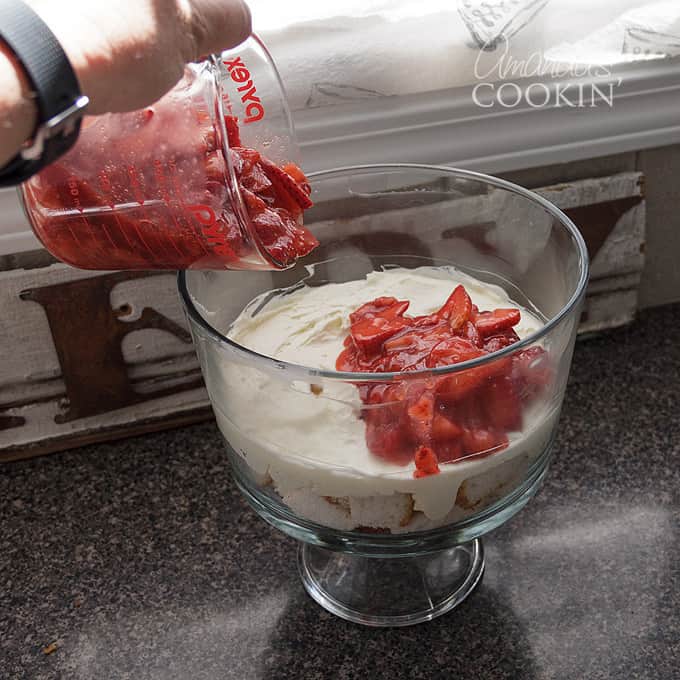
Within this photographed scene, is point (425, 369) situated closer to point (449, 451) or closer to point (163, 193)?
point (449, 451)

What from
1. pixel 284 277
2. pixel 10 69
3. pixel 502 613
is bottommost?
pixel 502 613

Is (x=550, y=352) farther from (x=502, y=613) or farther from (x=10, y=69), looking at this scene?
(x=10, y=69)

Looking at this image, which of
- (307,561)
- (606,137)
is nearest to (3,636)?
(307,561)

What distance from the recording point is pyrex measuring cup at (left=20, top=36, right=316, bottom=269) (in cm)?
53

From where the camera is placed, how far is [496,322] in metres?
0.71

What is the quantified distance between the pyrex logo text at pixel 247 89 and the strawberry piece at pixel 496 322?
0.75 feet

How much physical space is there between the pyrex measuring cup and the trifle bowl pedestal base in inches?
12.4

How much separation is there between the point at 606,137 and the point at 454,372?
527 mm

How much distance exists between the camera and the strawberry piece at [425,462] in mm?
604

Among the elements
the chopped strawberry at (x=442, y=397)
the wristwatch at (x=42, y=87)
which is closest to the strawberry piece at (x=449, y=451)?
the chopped strawberry at (x=442, y=397)

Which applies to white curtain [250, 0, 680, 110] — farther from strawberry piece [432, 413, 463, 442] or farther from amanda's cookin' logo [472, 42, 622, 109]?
strawberry piece [432, 413, 463, 442]

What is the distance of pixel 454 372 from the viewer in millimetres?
569

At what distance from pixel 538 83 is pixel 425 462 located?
0.52 m

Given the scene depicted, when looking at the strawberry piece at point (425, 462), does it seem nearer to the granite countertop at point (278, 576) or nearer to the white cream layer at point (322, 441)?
the white cream layer at point (322, 441)
